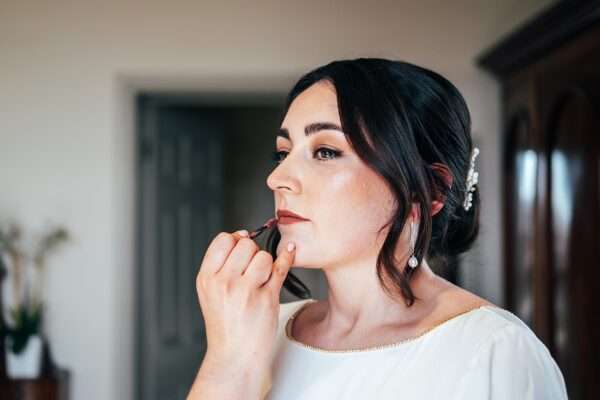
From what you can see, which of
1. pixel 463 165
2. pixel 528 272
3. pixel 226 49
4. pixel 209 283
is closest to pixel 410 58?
pixel 226 49

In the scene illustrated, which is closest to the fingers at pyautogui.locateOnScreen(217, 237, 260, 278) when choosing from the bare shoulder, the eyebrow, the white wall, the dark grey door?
the eyebrow

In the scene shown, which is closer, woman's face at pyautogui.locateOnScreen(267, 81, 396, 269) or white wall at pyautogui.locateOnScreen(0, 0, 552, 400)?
woman's face at pyautogui.locateOnScreen(267, 81, 396, 269)

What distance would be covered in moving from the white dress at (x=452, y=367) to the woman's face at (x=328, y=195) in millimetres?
172

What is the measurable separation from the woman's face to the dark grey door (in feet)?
8.60

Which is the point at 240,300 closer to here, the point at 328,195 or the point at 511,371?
the point at 328,195

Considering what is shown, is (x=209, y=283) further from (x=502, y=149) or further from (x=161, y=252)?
(x=161, y=252)

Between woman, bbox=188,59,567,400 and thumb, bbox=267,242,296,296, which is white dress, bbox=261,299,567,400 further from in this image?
thumb, bbox=267,242,296,296

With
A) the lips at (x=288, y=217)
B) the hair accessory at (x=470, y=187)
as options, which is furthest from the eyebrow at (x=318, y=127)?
the hair accessory at (x=470, y=187)

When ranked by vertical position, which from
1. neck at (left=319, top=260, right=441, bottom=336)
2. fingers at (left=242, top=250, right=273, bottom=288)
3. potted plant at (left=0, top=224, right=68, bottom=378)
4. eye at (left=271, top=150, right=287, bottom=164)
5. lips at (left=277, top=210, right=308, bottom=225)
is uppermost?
eye at (left=271, top=150, right=287, bottom=164)

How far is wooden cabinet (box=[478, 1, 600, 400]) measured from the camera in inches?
92.8

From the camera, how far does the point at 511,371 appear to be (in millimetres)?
1100

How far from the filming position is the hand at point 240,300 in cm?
123

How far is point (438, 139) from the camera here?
1284 mm

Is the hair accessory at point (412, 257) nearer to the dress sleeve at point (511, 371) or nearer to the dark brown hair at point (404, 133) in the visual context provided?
the dark brown hair at point (404, 133)
